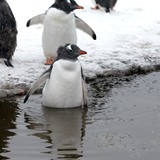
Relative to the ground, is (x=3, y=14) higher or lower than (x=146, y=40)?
higher

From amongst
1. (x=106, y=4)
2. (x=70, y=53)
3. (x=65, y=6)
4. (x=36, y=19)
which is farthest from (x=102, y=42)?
(x=70, y=53)

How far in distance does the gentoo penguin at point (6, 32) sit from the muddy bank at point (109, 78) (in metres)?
0.95

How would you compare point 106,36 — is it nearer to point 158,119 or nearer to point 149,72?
point 149,72

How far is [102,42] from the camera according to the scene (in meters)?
8.67

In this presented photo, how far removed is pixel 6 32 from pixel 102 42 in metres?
1.98

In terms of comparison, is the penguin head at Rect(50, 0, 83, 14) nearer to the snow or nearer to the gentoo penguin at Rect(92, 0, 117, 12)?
the snow

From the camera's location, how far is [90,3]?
1241cm

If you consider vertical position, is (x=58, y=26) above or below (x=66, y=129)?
above

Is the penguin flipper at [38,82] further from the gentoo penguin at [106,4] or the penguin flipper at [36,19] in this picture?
the gentoo penguin at [106,4]

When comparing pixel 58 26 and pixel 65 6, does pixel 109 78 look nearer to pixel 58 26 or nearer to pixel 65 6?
pixel 58 26

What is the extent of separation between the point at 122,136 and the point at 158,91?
1.65 m

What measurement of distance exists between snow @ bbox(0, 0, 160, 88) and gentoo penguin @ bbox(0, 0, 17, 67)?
5.5 inches

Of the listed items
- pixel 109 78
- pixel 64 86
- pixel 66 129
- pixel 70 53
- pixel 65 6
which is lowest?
pixel 109 78

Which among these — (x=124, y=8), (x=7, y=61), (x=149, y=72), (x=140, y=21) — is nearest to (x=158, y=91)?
(x=149, y=72)
